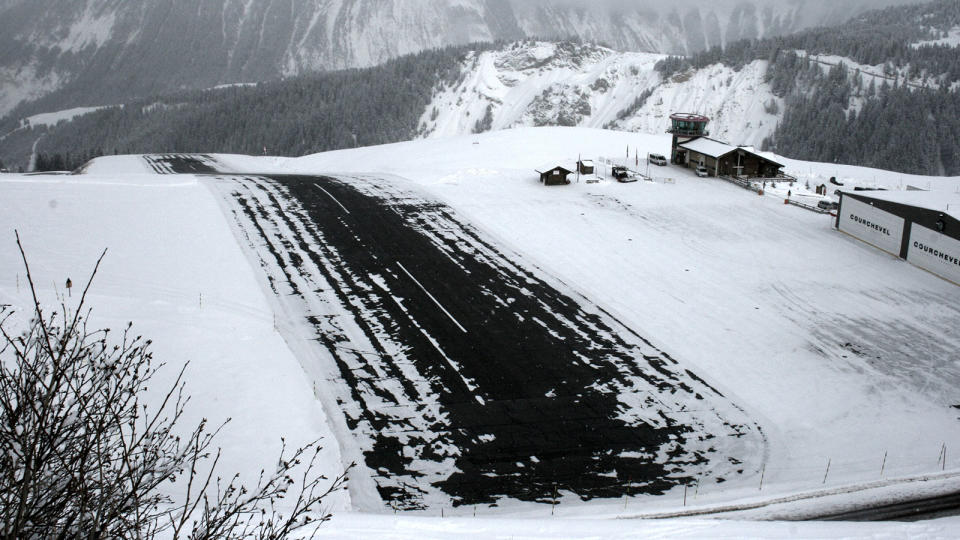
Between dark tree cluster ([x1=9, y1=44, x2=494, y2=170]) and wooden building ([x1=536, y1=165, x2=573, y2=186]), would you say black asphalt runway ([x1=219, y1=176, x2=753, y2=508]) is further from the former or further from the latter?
dark tree cluster ([x1=9, y1=44, x2=494, y2=170])

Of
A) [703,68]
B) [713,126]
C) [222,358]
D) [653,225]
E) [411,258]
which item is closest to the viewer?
[222,358]

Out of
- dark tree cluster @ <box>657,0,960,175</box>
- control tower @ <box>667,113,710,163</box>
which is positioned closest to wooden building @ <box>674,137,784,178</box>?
control tower @ <box>667,113,710,163</box>

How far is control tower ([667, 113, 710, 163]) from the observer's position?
6209cm

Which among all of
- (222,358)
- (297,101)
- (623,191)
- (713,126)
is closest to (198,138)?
(297,101)

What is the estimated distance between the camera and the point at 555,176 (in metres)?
53.6

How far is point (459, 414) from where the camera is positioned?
22.1 m

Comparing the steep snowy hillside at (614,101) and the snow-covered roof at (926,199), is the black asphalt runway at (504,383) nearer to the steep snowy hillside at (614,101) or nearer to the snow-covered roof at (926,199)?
the snow-covered roof at (926,199)

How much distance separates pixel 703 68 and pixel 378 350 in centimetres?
16829

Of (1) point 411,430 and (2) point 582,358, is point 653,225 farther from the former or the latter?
(1) point 411,430

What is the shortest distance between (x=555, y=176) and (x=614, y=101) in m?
143

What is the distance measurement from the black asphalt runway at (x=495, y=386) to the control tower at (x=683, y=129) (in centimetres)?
2968

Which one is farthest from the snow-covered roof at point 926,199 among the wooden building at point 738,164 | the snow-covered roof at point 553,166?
the snow-covered roof at point 553,166

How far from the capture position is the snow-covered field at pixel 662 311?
19.0 m

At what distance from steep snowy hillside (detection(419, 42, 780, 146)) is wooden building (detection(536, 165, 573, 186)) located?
360ft
